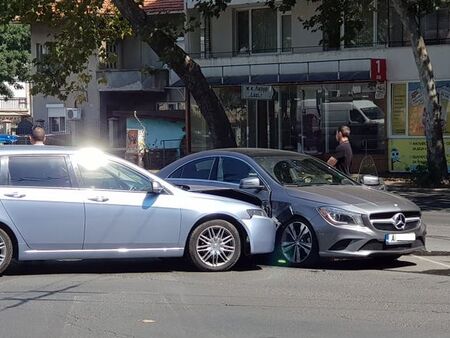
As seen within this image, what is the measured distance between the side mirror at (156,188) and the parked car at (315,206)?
1169 millimetres

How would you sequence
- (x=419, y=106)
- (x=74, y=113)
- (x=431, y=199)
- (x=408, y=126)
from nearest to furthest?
(x=431, y=199)
(x=419, y=106)
(x=408, y=126)
(x=74, y=113)

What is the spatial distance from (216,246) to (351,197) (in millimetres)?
1765

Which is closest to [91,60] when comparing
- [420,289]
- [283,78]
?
[283,78]

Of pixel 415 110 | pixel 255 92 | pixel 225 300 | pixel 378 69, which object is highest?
pixel 378 69

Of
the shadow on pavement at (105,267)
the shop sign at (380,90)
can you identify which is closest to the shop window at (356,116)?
the shop sign at (380,90)

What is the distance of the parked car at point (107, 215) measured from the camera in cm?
839

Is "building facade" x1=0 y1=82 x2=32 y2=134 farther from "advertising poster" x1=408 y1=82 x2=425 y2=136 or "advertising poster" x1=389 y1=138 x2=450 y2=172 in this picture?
"advertising poster" x1=408 y1=82 x2=425 y2=136

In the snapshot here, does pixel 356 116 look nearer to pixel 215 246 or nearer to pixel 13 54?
pixel 215 246

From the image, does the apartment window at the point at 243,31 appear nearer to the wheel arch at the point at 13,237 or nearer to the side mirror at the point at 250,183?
the side mirror at the point at 250,183

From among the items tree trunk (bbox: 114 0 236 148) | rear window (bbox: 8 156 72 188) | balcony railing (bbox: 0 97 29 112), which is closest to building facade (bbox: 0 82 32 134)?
balcony railing (bbox: 0 97 29 112)

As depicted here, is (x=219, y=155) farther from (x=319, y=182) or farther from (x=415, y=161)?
(x=415, y=161)

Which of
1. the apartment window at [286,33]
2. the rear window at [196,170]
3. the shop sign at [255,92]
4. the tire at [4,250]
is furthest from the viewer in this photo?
the apartment window at [286,33]

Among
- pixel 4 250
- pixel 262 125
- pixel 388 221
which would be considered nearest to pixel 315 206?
pixel 388 221

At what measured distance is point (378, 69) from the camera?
24953 millimetres
